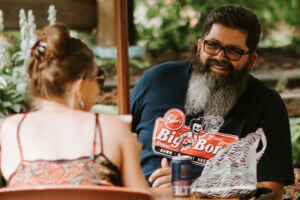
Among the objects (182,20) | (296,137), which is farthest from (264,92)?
(182,20)

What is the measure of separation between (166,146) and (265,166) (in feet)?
2.03

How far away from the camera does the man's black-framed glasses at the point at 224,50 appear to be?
11.3 feet

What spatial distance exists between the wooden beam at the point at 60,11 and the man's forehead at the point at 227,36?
7.13ft

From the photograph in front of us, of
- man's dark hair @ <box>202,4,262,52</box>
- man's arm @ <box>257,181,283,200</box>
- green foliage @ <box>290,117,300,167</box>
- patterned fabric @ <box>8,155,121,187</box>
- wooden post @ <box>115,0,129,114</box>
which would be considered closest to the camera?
patterned fabric @ <box>8,155,121,187</box>

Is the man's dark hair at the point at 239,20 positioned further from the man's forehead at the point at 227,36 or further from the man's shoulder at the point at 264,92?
the man's shoulder at the point at 264,92

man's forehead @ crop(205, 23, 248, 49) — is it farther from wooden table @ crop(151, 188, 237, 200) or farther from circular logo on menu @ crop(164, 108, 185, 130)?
wooden table @ crop(151, 188, 237, 200)

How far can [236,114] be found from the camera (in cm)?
337

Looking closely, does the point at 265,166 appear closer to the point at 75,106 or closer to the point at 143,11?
the point at 75,106

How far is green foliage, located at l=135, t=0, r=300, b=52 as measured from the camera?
22.0 ft

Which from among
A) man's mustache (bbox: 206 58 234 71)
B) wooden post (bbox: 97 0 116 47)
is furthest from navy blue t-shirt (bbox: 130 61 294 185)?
wooden post (bbox: 97 0 116 47)

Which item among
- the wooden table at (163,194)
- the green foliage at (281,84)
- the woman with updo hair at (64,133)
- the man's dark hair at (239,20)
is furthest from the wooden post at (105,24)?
the woman with updo hair at (64,133)

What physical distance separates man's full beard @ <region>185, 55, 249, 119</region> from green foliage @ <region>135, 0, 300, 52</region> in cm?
278

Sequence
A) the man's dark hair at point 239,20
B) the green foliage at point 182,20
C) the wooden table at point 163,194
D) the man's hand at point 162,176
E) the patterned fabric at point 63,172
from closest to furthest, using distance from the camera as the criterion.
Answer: the patterned fabric at point 63,172 → the wooden table at point 163,194 → the man's hand at point 162,176 → the man's dark hair at point 239,20 → the green foliage at point 182,20

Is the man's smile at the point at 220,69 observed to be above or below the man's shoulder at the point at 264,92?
above
